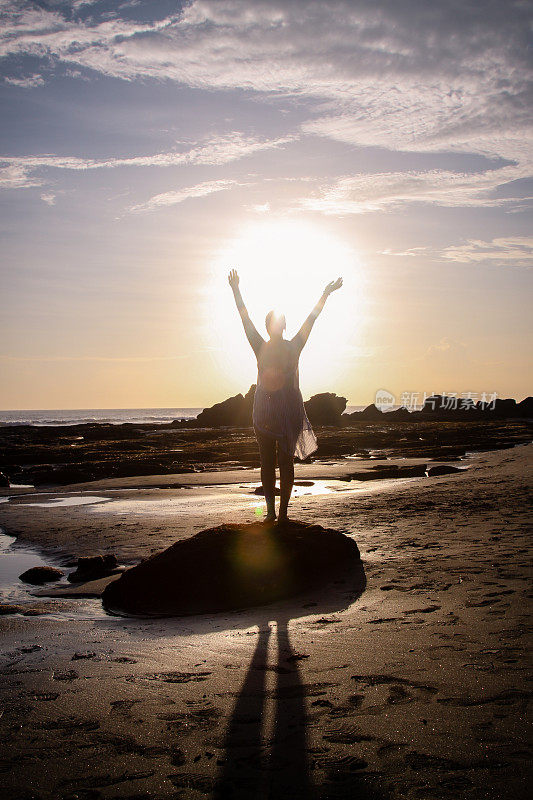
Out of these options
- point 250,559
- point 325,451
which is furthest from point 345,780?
point 325,451

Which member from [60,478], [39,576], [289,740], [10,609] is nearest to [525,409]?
[60,478]

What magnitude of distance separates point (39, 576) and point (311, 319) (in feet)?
11.9

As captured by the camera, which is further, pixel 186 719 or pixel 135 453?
pixel 135 453

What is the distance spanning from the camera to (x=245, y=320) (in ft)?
19.6

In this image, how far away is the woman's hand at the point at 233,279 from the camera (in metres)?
6.04

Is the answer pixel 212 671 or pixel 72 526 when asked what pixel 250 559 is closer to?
pixel 212 671

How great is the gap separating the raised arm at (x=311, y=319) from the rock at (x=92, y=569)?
2.92 metres

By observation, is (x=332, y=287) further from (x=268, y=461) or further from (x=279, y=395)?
(x=268, y=461)

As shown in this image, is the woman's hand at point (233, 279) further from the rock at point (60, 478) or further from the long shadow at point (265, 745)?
the rock at point (60, 478)

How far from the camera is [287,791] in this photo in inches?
86.0

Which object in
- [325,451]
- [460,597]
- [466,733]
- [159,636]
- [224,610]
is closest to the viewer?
[466,733]

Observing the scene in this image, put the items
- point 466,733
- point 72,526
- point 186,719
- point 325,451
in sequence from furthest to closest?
point 325,451 → point 72,526 → point 186,719 → point 466,733

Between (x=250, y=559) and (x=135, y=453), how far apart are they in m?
21.0

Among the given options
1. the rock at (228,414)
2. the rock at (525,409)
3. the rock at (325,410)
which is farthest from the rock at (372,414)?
the rock at (525,409)
